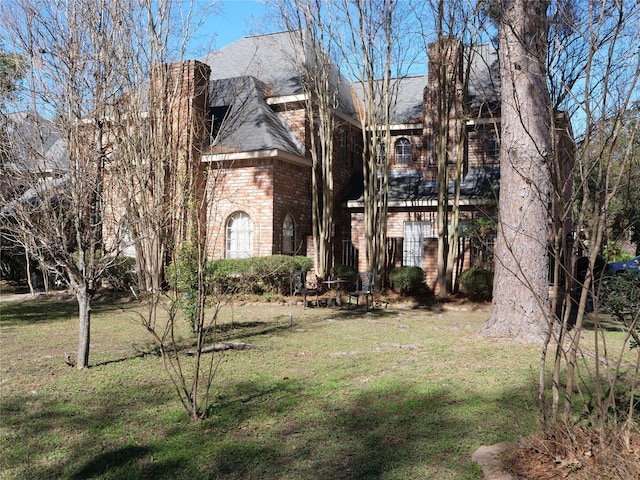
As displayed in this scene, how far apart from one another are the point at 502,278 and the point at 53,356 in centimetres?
668

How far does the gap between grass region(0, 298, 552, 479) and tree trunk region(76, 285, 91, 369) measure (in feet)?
0.67

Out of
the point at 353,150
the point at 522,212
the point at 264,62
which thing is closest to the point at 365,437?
the point at 522,212

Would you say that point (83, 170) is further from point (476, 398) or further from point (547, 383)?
point (547, 383)

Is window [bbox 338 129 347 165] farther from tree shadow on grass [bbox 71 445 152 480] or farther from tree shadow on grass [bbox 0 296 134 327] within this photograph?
tree shadow on grass [bbox 71 445 152 480]

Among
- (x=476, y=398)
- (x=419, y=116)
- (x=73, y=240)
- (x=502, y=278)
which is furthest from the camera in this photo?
(x=419, y=116)

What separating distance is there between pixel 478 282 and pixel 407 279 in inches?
79.1

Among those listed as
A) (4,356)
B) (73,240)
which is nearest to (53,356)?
(4,356)

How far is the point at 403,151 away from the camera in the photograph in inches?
855

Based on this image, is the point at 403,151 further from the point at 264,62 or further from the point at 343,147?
the point at 264,62

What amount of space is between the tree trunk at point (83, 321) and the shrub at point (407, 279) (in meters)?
10.6

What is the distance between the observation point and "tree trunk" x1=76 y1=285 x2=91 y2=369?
678cm

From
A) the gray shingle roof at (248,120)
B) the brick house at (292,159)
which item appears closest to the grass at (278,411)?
the brick house at (292,159)

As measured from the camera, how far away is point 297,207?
60.5 feet

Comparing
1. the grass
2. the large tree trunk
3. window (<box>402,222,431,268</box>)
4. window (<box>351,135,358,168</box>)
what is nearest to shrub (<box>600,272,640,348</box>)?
the grass
